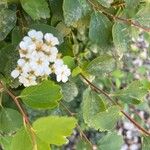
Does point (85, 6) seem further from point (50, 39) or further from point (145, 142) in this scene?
point (145, 142)

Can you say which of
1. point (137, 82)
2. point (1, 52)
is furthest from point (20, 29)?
point (137, 82)

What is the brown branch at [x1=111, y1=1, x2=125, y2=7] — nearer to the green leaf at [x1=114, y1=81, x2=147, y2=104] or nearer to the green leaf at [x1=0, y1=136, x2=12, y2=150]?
the green leaf at [x1=114, y1=81, x2=147, y2=104]

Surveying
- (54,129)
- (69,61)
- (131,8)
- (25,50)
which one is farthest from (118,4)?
(54,129)

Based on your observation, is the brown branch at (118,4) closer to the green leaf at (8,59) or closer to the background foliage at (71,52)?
the background foliage at (71,52)

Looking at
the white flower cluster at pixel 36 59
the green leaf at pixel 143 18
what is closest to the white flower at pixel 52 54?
the white flower cluster at pixel 36 59

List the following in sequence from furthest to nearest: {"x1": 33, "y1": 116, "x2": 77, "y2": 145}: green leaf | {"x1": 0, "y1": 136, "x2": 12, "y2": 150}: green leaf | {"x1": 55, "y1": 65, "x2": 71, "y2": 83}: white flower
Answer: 1. {"x1": 0, "y1": 136, "x2": 12, "y2": 150}: green leaf
2. {"x1": 55, "y1": 65, "x2": 71, "y2": 83}: white flower
3. {"x1": 33, "y1": 116, "x2": 77, "y2": 145}: green leaf

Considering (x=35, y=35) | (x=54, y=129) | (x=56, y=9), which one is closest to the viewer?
(x=54, y=129)

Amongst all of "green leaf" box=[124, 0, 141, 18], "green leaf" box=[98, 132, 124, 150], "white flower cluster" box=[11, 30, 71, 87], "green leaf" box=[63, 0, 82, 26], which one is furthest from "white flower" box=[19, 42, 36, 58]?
"green leaf" box=[98, 132, 124, 150]
